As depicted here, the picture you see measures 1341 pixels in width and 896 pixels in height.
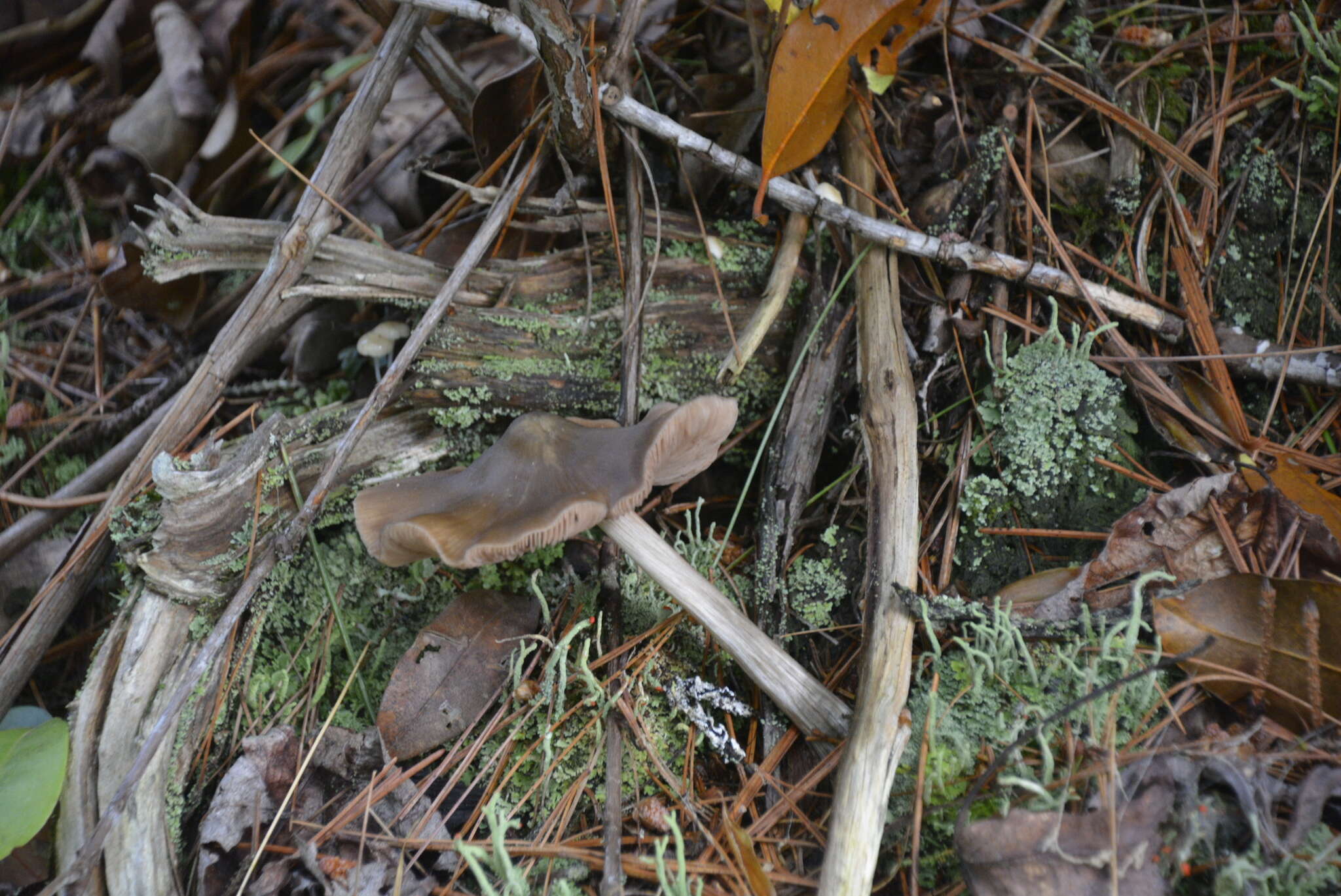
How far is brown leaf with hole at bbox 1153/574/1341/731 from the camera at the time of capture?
1.67 m

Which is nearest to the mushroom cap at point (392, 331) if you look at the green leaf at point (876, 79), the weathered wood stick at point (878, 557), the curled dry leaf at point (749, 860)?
the weathered wood stick at point (878, 557)

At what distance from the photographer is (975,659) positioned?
6.37ft

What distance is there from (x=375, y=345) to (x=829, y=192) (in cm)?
Result: 153

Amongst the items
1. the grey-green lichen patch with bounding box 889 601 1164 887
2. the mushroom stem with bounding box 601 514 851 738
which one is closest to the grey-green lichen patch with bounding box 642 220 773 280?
the mushroom stem with bounding box 601 514 851 738

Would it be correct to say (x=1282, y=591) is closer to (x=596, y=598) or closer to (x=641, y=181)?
(x=596, y=598)

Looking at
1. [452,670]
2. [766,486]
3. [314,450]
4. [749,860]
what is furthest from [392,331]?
[749,860]

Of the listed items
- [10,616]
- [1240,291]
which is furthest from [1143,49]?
[10,616]

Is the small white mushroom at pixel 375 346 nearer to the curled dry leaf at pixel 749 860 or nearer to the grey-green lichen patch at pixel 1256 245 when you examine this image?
the curled dry leaf at pixel 749 860

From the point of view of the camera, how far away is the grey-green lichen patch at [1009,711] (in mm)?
1647

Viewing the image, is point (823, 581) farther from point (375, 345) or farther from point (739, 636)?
point (375, 345)

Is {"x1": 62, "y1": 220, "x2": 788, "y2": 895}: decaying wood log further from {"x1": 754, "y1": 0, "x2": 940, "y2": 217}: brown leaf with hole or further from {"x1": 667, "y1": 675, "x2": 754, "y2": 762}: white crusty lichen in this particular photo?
{"x1": 667, "y1": 675, "x2": 754, "y2": 762}: white crusty lichen

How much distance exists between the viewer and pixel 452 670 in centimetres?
217

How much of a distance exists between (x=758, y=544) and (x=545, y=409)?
78 centimetres

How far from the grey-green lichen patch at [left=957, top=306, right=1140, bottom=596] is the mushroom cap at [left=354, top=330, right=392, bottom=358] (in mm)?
1849
